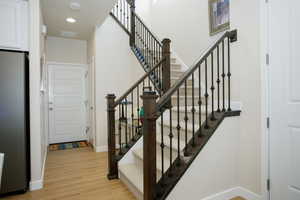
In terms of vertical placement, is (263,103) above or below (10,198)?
above

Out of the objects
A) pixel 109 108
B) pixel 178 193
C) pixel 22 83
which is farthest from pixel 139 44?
pixel 178 193

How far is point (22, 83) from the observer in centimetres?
225

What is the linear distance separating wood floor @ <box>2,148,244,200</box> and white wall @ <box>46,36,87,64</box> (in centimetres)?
248

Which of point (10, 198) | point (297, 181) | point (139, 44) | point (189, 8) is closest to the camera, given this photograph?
point (297, 181)

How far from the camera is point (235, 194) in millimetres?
2100

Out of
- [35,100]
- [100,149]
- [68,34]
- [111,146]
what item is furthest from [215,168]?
[68,34]

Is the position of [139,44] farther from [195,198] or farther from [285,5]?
[195,198]

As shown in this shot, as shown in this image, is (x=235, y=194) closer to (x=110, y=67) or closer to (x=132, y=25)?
(x=110, y=67)

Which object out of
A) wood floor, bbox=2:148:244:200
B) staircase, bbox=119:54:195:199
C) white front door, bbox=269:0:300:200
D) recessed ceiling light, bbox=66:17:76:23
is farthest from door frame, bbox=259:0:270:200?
recessed ceiling light, bbox=66:17:76:23

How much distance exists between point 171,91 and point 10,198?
2339 mm

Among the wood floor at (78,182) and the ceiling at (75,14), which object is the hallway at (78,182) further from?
the ceiling at (75,14)

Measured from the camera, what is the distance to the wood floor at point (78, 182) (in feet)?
7.16

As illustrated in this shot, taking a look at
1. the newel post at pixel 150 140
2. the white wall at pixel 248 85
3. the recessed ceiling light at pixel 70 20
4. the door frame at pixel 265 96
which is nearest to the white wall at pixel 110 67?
the recessed ceiling light at pixel 70 20

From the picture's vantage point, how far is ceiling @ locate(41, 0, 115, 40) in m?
2.90
